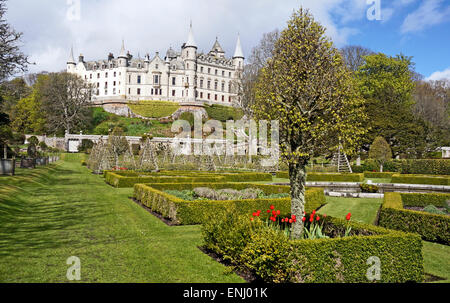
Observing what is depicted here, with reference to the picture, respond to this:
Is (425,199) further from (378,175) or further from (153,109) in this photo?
(153,109)

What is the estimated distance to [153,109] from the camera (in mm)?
69750

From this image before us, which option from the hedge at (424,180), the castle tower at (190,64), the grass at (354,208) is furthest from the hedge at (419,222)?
the castle tower at (190,64)

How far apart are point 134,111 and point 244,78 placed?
32014 millimetres

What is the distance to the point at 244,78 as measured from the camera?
46000mm

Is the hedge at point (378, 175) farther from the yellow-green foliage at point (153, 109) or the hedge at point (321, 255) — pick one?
the yellow-green foliage at point (153, 109)

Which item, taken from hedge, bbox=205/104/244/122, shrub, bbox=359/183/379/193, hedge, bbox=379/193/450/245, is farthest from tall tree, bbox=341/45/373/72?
hedge, bbox=379/193/450/245

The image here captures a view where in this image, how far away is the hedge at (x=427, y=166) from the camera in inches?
1159

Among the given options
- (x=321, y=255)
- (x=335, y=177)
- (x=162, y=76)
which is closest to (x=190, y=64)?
(x=162, y=76)

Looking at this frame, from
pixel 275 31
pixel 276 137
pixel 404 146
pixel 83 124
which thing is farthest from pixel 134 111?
pixel 276 137

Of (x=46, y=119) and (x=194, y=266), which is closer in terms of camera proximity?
(x=194, y=266)

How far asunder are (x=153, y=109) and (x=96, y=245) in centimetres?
6440

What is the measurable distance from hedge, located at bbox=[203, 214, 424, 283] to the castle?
6754cm
